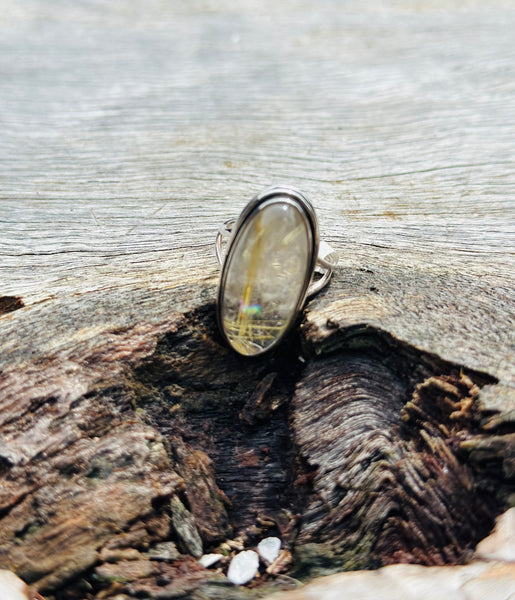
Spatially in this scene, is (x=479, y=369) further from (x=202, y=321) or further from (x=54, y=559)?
(x=54, y=559)

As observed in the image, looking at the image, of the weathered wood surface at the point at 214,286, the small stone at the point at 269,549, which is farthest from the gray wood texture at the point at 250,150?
the small stone at the point at 269,549

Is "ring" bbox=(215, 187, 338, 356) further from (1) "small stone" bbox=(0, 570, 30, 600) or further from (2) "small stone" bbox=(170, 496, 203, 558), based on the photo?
(1) "small stone" bbox=(0, 570, 30, 600)

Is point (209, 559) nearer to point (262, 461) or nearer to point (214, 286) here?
point (262, 461)

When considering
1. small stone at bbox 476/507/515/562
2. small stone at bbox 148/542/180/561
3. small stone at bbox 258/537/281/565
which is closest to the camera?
small stone at bbox 476/507/515/562

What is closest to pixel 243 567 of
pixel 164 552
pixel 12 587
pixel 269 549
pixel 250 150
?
pixel 269 549

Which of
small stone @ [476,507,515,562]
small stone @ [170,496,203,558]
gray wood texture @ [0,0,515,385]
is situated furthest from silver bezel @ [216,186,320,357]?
small stone @ [476,507,515,562]

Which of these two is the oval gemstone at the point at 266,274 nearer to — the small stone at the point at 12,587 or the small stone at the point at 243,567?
the small stone at the point at 243,567
